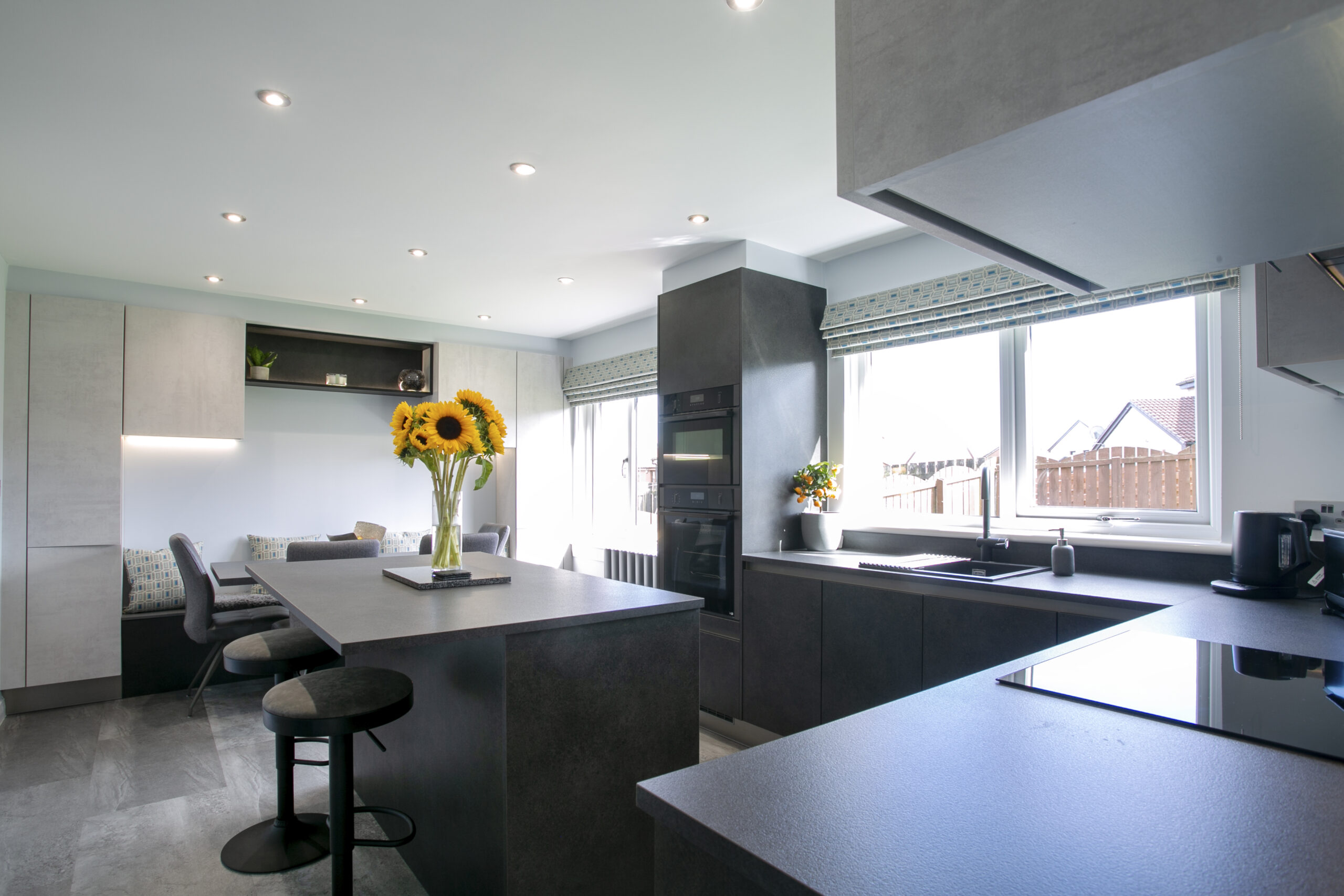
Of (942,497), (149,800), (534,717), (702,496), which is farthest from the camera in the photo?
(702,496)

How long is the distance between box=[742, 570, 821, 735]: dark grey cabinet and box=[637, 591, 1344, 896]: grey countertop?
2206mm

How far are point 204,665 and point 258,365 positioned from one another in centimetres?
202

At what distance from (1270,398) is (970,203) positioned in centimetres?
223

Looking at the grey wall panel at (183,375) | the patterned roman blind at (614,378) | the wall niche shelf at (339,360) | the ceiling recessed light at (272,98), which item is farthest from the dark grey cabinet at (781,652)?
the grey wall panel at (183,375)

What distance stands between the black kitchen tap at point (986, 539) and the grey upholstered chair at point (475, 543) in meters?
3.03

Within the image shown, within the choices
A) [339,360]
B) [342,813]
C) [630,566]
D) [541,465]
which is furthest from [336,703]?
[339,360]

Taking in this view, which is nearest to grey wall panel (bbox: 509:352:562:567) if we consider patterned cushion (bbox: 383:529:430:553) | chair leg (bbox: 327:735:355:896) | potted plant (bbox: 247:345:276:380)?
patterned cushion (bbox: 383:529:430:553)

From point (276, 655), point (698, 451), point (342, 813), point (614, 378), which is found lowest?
point (342, 813)

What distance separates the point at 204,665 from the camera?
4.25m

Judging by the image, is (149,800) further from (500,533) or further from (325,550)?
(500,533)

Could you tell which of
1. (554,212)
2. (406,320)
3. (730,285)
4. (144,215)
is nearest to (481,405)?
(554,212)

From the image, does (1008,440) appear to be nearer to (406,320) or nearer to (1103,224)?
(1103,224)

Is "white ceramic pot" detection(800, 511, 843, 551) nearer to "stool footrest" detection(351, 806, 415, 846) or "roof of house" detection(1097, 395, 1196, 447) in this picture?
"roof of house" detection(1097, 395, 1196, 447)

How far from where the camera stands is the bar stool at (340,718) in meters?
1.76
